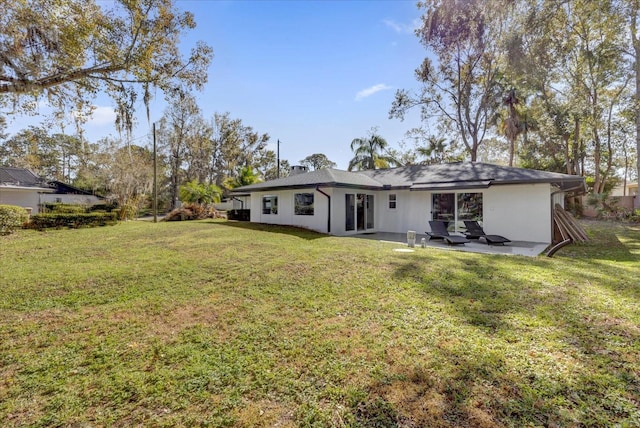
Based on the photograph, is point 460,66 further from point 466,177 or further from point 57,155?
point 57,155

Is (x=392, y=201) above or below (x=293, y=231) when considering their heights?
above

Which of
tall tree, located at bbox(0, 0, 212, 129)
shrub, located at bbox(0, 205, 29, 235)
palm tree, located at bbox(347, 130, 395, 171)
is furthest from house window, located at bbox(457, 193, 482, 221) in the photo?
shrub, located at bbox(0, 205, 29, 235)

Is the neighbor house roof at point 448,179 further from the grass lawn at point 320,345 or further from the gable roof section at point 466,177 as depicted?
the grass lawn at point 320,345

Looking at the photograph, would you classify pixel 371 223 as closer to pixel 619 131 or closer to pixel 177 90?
pixel 177 90

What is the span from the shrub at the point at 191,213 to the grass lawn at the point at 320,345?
607 inches

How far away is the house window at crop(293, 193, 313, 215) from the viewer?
Result: 1505 cm

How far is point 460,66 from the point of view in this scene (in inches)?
860

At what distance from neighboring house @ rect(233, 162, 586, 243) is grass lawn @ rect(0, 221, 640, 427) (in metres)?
4.86

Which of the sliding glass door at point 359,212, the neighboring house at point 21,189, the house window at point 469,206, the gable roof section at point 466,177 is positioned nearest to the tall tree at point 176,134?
the neighboring house at point 21,189

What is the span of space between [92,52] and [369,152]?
2236cm

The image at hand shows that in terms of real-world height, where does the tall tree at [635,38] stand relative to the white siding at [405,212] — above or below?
above

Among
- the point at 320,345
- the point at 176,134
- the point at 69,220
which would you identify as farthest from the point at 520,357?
the point at 176,134

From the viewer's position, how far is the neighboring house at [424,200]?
38.1 ft

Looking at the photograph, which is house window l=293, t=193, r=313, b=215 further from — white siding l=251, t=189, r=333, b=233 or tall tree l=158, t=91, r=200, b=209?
tall tree l=158, t=91, r=200, b=209
